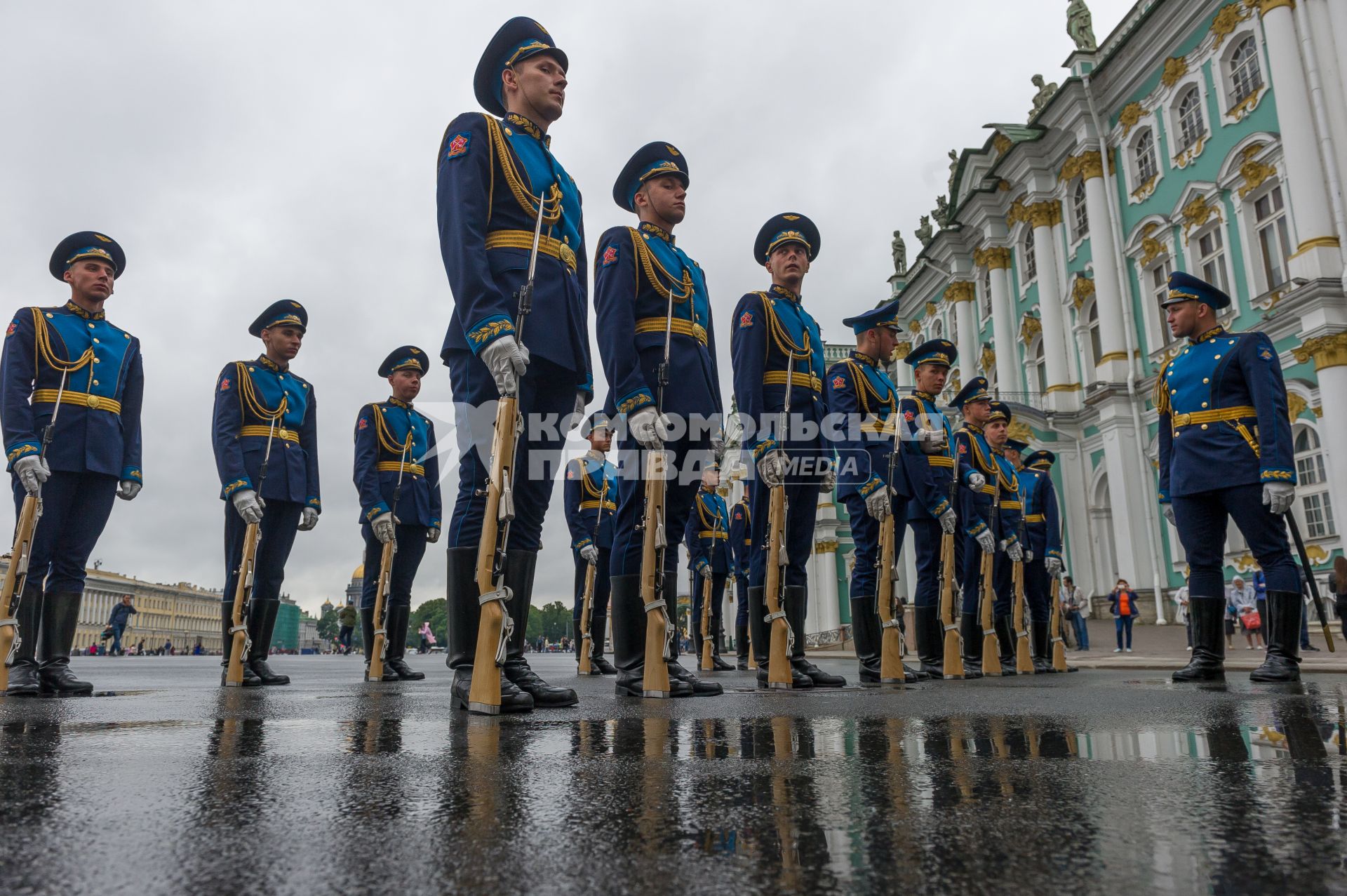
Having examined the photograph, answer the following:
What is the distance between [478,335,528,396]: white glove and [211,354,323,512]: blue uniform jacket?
3913 mm

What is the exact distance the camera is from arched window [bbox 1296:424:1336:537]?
18.6m

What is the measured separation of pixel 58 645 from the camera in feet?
17.6

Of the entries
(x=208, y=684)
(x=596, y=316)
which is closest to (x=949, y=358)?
(x=596, y=316)

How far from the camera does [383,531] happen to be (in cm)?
780

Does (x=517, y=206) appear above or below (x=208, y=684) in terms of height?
above

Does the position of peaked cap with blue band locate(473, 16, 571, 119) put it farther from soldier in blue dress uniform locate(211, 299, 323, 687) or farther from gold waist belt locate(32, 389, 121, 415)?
soldier in blue dress uniform locate(211, 299, 323, 687)

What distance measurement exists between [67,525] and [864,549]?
5.09 m

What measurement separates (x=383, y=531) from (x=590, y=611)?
10.9 ft

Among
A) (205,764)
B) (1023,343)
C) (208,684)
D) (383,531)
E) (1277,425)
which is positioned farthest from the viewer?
(1023,343)

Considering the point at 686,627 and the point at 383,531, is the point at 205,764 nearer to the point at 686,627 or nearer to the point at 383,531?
the point at 383,531

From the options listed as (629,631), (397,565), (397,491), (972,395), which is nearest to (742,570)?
(972,395)

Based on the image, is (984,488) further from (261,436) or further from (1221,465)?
(261,436)

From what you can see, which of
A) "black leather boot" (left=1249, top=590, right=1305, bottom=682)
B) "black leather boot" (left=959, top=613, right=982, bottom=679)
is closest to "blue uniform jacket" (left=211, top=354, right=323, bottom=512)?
"black leather boot" (left=959, top=613, right=982, bottom=679)

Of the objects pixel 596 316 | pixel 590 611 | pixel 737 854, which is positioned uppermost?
pixel 596 316
